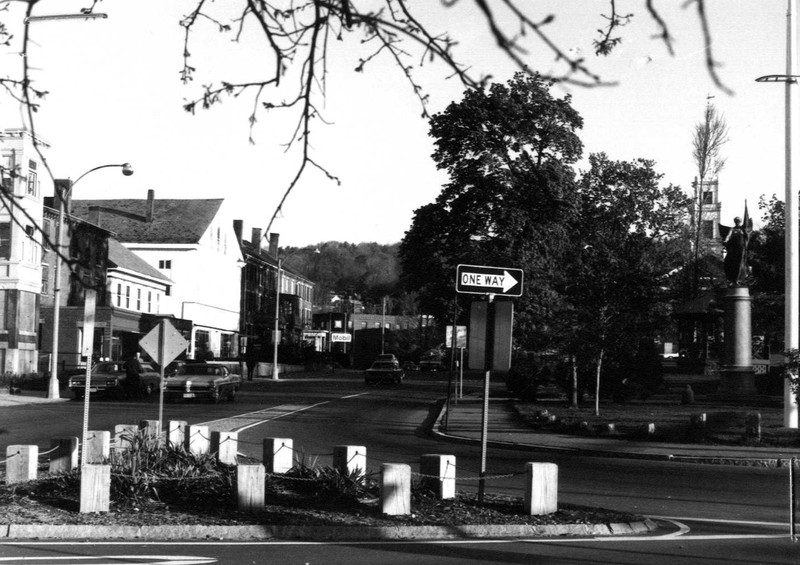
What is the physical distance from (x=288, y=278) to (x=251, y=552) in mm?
101755

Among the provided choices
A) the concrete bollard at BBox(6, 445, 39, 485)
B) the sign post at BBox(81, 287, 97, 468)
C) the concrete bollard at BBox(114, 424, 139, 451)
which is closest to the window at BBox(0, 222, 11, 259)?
the concrete bollard at BBox(114, 424, 139, 451)

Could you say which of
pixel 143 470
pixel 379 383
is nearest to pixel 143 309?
pixel 379 383

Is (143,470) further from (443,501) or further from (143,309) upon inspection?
(143,309)

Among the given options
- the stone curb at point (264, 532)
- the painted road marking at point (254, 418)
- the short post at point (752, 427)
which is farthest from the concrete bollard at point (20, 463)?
the short post at point (752, 427)

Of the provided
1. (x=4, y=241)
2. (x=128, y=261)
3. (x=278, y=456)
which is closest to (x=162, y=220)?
(x=128, y=261)

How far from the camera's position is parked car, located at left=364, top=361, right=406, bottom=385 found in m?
63.8

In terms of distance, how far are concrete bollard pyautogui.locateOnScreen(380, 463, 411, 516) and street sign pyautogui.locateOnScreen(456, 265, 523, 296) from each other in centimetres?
234

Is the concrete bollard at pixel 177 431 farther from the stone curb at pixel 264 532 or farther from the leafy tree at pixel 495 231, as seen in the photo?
the leafy tree at pixel 495 231

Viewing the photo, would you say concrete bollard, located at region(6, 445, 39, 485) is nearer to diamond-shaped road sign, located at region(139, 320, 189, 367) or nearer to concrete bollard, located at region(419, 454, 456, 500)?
concrete bollard, located at region(419, 454, 456, 500)

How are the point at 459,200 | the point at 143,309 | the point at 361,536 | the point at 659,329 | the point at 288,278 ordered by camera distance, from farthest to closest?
the point at 288,278
the point at 143,309
the point at 459,200
the point at 659,329
the point at 361,536

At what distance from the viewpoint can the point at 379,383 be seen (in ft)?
213

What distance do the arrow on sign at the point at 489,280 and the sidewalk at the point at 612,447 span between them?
837 centimetres

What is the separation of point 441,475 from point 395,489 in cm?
136

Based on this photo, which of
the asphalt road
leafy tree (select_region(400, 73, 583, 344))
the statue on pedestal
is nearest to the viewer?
the asphalt road
